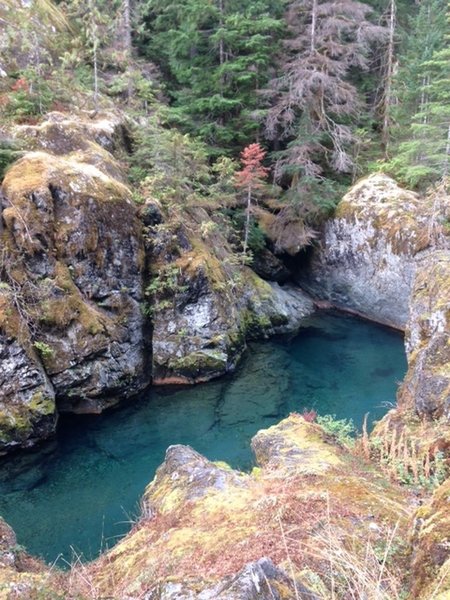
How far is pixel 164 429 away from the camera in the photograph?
1180cm

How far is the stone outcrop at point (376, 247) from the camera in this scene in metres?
17.7

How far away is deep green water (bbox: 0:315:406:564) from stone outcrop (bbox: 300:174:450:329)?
6.58 ft

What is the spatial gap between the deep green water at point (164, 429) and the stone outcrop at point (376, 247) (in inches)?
78.9

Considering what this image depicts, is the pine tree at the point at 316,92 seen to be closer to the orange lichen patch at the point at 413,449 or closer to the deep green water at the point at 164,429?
the deep green water at the point at 164,429

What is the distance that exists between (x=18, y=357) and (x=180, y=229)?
6.42m

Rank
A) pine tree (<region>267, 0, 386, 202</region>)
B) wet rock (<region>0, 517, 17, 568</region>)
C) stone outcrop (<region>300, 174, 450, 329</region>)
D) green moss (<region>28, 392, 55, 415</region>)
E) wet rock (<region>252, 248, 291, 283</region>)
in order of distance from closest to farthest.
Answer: wet rock (<region>0, 517, 17, 568</region>) < green moss (<region>28, 392, 55, 415</region>) < stone outcrop (<region>300, 174, 450, 329</region>) < pine tree (<region>267, 0, 386, 202</region>) < wet rock (<region>252, 248, 291, 283</region>)

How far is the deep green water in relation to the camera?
8742mm

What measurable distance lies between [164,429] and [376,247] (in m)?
11.8

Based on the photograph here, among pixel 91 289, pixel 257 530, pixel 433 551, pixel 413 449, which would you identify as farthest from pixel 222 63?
pixel 433 551

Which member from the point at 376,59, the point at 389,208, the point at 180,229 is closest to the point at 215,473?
the point at 180,229

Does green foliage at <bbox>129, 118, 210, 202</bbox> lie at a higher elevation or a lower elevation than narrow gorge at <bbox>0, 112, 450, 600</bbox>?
higher

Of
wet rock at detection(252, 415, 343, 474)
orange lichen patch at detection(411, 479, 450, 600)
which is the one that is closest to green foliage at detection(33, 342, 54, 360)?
wet rock at detection(252, 415, 343, 474)

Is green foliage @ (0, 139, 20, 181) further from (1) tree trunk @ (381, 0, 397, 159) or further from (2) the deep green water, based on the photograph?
(1) tree trunk @ (381, 0, 397, 159)

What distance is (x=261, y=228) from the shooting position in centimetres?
2072
